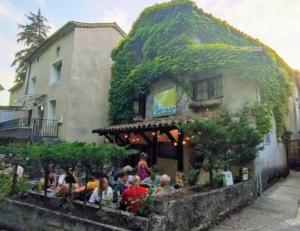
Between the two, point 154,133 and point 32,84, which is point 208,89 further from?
point 32,84

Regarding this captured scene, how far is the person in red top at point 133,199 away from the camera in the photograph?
576 cm

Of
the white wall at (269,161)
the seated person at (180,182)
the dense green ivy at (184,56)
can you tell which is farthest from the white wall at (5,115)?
the white wall at (269,161)

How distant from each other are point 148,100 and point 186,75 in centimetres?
301

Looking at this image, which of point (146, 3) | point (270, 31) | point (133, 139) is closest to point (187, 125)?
point (133, 139)

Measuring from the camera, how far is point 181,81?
41.9ft

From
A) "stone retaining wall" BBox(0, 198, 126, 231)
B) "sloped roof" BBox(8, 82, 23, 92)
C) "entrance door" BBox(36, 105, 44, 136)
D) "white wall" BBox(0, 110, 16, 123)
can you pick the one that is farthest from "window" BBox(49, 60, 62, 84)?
"stone retaining wall" BBox(0, 198, 126, 231)

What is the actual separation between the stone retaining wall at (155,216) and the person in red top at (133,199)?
0.68ft

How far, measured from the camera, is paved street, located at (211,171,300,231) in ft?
22.2

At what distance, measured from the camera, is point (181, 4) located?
44.9 feet

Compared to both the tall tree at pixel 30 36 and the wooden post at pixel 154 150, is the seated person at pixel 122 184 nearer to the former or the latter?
the wooden post at pixel 154 150

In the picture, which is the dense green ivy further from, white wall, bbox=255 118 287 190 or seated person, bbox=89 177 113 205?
seated person, bbox=89 177 113 205

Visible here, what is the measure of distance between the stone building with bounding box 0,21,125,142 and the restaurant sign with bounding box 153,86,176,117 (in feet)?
16.1

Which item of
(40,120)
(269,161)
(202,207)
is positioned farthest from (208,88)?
(40,120)

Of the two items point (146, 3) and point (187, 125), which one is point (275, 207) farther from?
point (146, 3)
